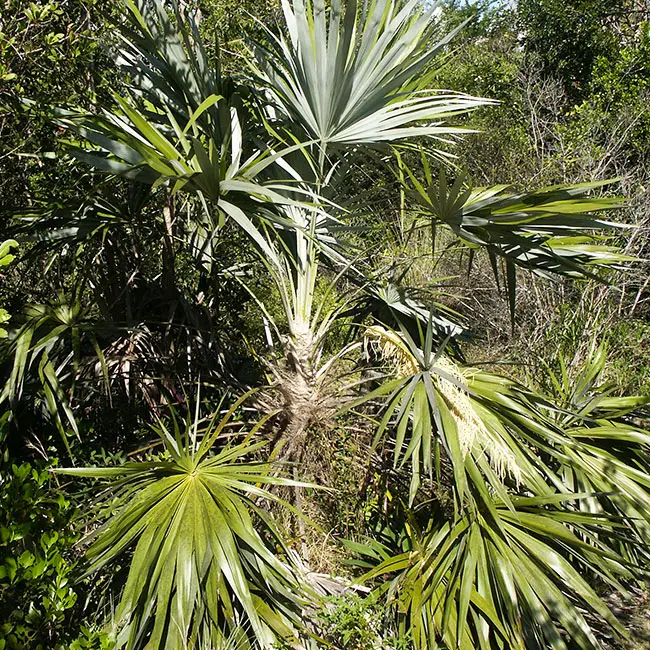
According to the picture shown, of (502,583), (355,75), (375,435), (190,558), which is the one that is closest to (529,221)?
(355,75)

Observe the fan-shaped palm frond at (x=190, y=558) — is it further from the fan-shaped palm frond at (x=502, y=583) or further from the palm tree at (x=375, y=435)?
the fan-shaped palm frond at (x=502, y=583)

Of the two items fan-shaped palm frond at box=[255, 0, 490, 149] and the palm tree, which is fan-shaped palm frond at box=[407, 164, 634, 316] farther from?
fan-shaped palm frond at box=[255, 0, 490, 149]

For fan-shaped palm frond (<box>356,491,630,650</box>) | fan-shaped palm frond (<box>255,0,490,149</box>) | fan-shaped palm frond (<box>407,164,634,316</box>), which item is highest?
fan-shaped palm frond (<box>255,0,490,149</box>)

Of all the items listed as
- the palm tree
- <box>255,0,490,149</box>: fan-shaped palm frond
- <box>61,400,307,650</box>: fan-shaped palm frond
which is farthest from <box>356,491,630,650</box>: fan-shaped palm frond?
<box>255,0,490,149</box>: fan-shaped palm frond

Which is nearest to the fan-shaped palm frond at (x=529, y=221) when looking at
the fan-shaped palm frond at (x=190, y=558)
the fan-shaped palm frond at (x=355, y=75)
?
the fan-shaped palm frond at (x=355, y=75)

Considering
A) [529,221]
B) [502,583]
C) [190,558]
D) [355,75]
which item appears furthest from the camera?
[355,75]

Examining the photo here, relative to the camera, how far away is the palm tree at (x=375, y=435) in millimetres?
2162

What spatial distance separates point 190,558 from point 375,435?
3.41ft

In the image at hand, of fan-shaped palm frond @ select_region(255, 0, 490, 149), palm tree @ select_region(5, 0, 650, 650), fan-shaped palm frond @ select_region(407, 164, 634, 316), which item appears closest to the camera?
palm tree @ select_region(5, 0, 650, 650)

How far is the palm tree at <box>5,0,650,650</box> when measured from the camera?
216 cm

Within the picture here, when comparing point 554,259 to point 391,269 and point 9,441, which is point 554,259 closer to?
point 391,269

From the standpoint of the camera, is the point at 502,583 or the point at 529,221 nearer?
the point at 502,583

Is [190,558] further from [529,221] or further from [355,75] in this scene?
[355,75]

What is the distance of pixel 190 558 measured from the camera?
2.04 metres
